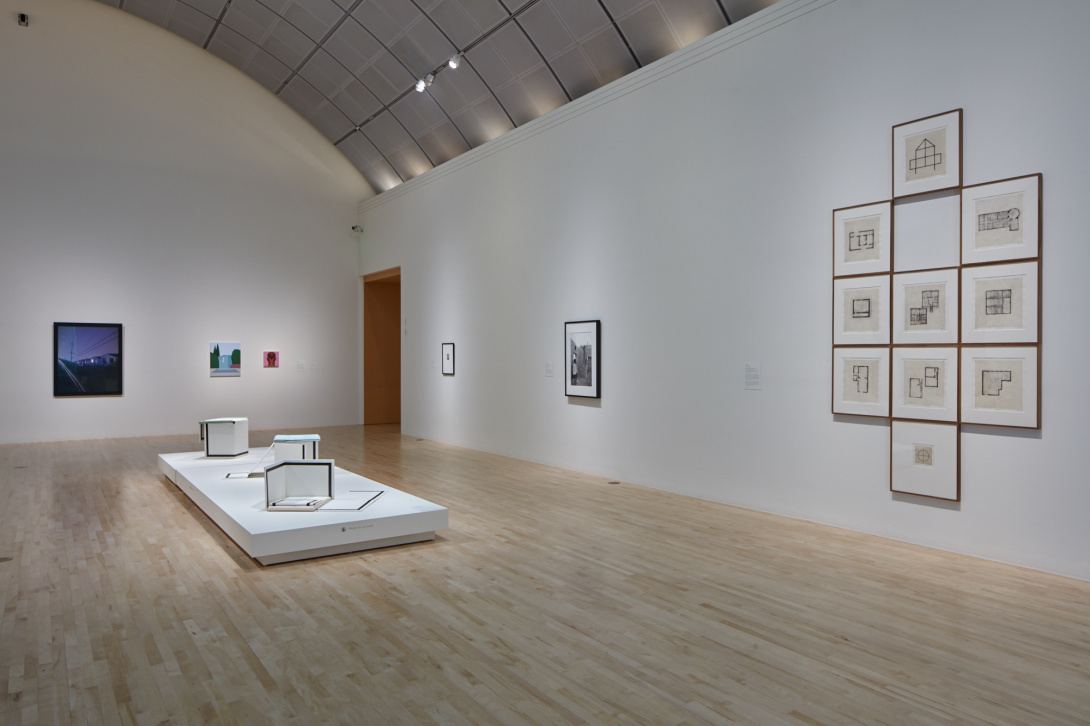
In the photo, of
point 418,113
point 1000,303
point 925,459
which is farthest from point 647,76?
point 418,113

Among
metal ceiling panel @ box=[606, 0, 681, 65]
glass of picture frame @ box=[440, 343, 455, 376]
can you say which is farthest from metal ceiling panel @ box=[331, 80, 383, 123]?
metal ceiling panel @ box=[606, 0, 681, 65]

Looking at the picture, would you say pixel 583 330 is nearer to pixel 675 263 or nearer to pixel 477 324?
pixel 675 263

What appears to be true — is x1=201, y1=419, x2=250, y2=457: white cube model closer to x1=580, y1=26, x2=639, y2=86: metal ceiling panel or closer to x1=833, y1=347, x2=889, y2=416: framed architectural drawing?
x1=580, y1=26, x2=639, y2=86: metal ceiling panel

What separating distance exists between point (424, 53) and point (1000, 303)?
34.9 ft

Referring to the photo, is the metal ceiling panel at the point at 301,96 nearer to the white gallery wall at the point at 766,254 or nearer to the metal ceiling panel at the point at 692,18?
the white gallery wall at the point at 766,254

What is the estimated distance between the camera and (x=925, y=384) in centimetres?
655

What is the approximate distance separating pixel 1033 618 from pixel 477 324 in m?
10.2

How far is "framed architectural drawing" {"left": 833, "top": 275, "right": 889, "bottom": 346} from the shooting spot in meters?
6.91

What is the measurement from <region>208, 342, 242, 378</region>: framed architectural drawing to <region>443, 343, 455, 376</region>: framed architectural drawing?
217 inches

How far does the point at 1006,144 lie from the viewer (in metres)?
6.05

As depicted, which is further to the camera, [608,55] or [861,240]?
[608,55]

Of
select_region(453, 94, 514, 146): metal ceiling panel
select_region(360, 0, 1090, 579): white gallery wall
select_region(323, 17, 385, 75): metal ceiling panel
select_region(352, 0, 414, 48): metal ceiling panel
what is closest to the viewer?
select_region(360, 0, 1090, 579): white gallery wall

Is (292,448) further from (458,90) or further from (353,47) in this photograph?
(353,47)

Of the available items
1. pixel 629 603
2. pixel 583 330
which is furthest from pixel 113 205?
pixel 629 603
